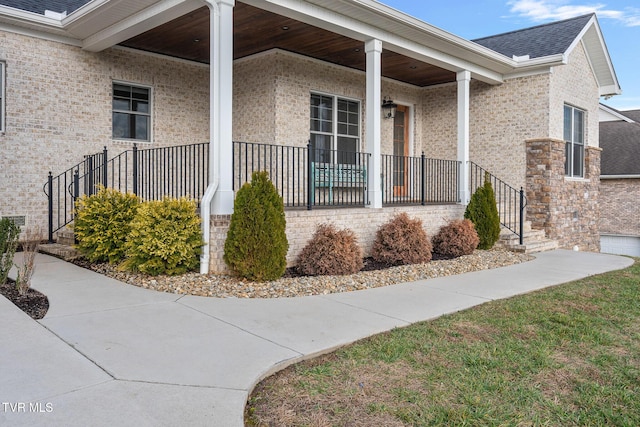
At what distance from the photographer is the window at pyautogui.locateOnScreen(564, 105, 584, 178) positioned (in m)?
12.9

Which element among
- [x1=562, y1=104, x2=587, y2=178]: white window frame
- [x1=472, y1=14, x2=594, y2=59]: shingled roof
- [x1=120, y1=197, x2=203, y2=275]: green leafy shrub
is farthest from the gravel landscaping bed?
[x1=472, y1=14, x2=594, y2=59]: shingled roof

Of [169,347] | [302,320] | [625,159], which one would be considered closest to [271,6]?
[302,320]

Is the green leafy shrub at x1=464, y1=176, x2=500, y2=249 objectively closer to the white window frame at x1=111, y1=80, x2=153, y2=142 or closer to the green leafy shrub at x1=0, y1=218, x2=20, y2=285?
the white window frame at x1=111, y1=80, x2=153, y2=142

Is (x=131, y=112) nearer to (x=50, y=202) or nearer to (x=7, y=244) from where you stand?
(x=50, y=202)

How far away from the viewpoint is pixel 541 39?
12.8m

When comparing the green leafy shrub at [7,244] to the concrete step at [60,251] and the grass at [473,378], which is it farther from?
the grass at [473,378]

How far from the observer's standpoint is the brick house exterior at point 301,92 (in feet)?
25.3

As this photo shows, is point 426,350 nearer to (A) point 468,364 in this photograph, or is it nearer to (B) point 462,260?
(A) point 468,364

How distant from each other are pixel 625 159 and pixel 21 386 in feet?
70.5

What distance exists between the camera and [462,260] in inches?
346

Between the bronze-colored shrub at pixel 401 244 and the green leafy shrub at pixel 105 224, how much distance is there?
3853 millimetres

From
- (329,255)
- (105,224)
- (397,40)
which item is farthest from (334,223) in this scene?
(397,40)

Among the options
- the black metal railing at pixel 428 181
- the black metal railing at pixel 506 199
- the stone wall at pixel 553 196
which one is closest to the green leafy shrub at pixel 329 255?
the black metal railing at pixel 428 181

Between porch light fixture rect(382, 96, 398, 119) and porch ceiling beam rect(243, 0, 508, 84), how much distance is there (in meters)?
1.75
